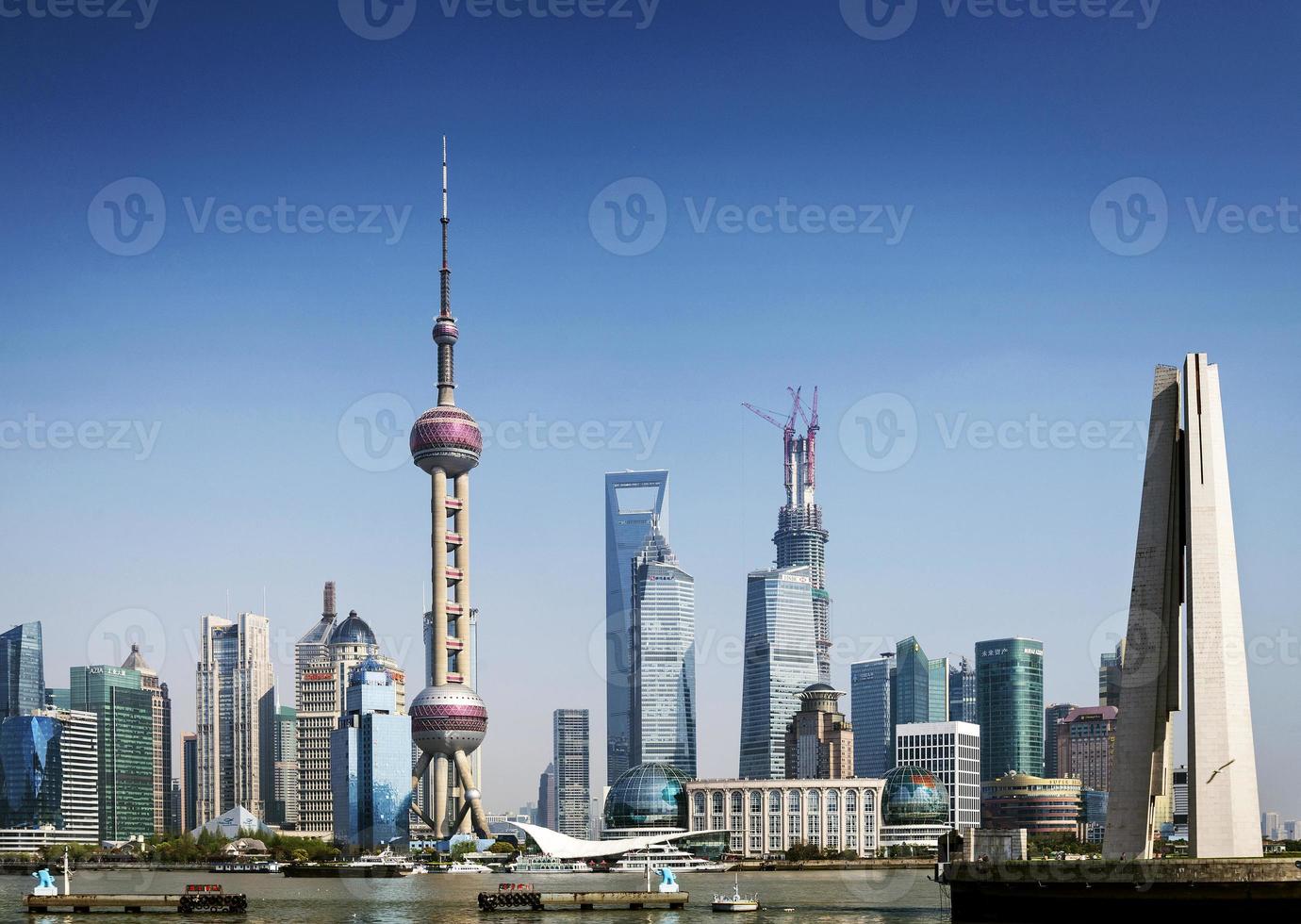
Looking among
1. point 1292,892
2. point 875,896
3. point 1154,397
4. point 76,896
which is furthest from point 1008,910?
point 76,896

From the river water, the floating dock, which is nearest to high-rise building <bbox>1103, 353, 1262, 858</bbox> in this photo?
the river water

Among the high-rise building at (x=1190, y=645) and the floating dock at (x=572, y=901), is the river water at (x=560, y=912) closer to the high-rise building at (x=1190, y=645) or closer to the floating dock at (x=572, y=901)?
the floating dock at (x=572, y=901)

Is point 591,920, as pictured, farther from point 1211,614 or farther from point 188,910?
point 1211,614

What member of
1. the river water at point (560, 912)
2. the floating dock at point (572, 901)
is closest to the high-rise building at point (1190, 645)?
the river water at point (560, 912)

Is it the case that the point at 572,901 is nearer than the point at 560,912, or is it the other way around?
the point at 560,912

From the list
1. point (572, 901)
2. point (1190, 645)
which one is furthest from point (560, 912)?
point (1190, 645)

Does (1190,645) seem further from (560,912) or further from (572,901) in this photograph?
(572,901)
